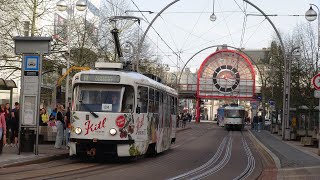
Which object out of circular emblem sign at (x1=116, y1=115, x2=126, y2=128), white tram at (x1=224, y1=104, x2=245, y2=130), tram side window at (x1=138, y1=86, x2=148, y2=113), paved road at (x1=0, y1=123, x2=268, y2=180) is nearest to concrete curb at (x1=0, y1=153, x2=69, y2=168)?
paved road at (x1=0, y1=123, x2=268, y2=180)

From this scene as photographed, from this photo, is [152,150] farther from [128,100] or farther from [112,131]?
[112,131]

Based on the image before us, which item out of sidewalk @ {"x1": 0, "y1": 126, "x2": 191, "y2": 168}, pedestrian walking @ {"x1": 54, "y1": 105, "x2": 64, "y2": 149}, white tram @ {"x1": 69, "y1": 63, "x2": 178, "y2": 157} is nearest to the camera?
sidewalk @ {"x1": 0, "y1": 126, "x2": 191, "y2": 168}

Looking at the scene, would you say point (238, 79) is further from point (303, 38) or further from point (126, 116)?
point (126, 116)

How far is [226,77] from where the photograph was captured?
9488cm

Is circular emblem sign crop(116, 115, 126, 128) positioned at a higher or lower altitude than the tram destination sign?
lower

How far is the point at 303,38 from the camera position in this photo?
43469 mm

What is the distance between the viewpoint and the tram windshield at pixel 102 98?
59.1 feet

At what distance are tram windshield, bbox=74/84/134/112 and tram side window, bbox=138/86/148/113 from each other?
71 cm

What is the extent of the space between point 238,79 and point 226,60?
399 cm

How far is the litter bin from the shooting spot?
1865cm

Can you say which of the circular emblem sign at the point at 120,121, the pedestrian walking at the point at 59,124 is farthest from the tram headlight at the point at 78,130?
the pedestrian walking at the point at 59,124

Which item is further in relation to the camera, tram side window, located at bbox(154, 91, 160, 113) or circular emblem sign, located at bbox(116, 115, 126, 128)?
tram side window, located at bbox(154, 91, 160, 113)

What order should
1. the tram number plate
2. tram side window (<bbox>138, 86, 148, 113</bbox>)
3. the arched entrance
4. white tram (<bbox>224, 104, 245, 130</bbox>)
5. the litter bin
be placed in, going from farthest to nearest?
the arched entrance < white tram (<bbox>224, 104, 245, 130</bbox>) < tram side window (<bbox>138, 86, 148, 113</bbox>) < the litter bin < the tram number plate

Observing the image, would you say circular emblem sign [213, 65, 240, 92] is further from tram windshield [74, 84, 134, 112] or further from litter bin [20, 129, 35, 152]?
tram windshield [74, 84, 134, 112]
